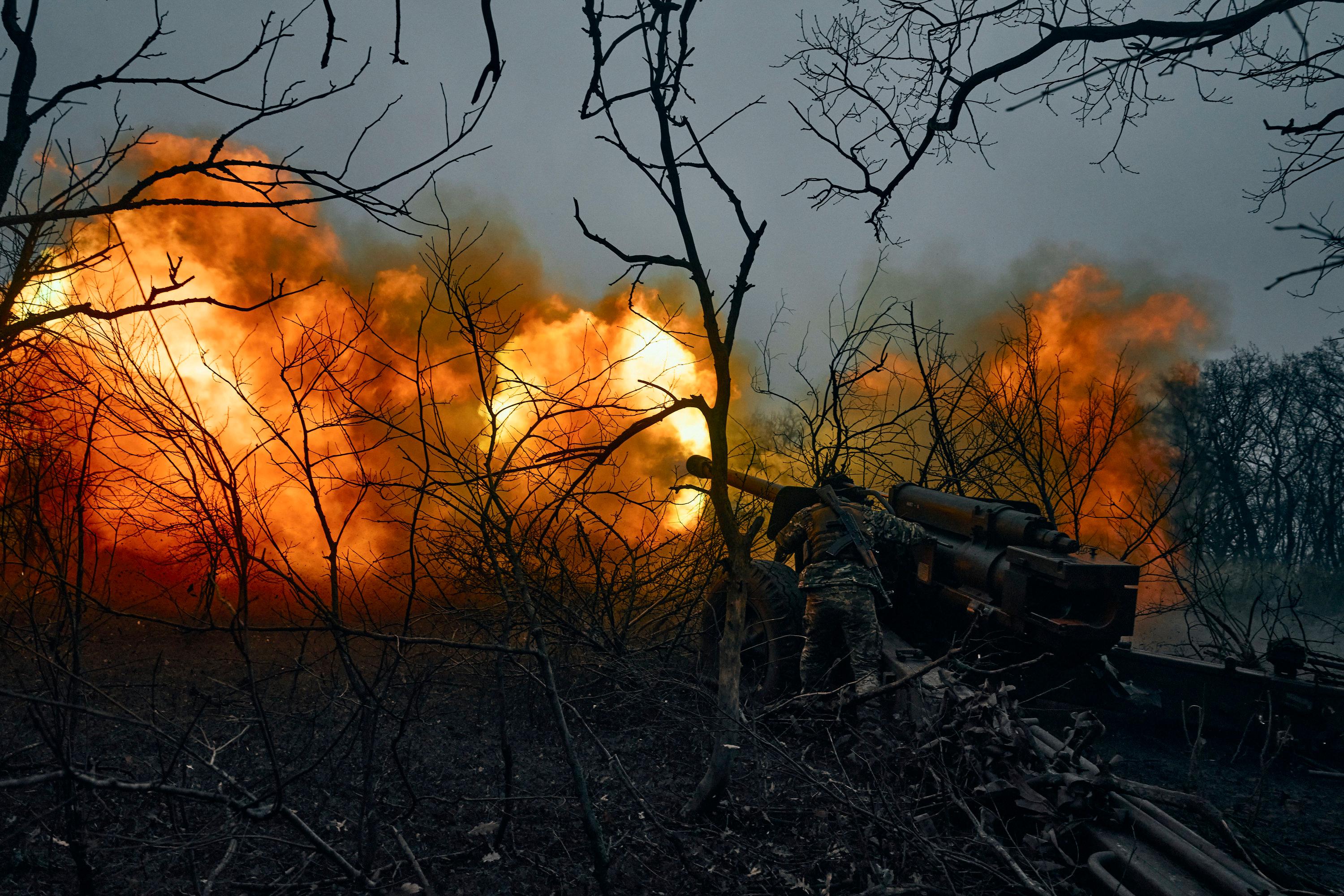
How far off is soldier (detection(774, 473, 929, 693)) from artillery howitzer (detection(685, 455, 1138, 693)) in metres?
0.26

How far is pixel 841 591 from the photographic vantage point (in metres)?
5.58

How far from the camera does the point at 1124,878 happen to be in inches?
127

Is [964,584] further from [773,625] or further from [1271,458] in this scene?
[1271,458]

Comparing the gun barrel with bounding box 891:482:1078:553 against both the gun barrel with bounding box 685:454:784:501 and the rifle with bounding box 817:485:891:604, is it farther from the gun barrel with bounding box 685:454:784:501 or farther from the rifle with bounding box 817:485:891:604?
the gun barrel with bounding box 685:454:784:501

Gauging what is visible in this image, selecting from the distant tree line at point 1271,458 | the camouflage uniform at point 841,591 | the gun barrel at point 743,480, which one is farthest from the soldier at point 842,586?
the distant tree line at point 1271,458

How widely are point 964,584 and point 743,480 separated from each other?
245 cm

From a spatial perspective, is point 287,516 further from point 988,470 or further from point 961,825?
point 961,825

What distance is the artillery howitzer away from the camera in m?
4.76

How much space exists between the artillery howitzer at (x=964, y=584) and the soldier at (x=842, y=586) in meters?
0.26

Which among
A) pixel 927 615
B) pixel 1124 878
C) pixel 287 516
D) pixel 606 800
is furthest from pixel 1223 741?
pixel 287 516

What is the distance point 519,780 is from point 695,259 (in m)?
3.53

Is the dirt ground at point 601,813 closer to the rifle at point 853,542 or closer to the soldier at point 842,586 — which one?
the soldier at point 842,586

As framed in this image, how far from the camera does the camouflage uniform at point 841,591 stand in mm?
5516

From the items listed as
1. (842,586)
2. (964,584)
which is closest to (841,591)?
(842,586)
